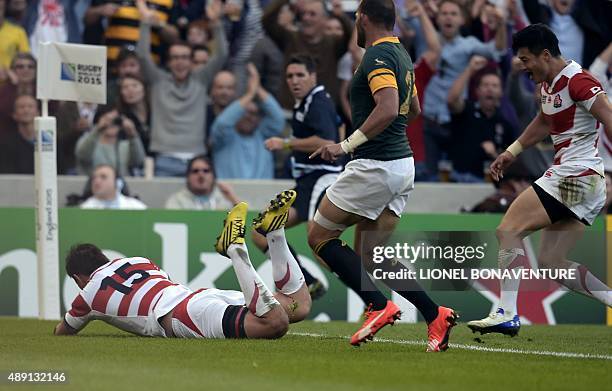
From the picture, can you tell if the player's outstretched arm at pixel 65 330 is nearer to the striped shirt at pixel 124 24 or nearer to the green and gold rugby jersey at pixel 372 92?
the green and gold rugby jersey at pixel 372 92

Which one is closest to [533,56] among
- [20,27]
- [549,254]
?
[549,254]

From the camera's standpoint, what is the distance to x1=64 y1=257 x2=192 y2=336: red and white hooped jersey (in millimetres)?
8852

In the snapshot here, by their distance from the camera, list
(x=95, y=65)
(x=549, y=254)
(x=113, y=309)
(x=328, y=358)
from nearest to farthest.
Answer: (x=328, y=358), (x=113, y=309), (x=549, y=254), (x=95, y=65)

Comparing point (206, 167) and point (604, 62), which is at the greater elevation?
point (604, 62)

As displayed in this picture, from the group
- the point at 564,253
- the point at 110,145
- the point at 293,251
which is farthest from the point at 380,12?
the point at 110,145

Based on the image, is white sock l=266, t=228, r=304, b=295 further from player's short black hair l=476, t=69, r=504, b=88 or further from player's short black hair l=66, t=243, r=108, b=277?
player's short black hair l=476, t=69, r=504, b=88

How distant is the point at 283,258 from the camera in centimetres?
870

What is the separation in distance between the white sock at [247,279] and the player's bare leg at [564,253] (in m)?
2.55

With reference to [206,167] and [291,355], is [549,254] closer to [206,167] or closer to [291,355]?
[291,355]

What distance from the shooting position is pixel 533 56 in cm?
909

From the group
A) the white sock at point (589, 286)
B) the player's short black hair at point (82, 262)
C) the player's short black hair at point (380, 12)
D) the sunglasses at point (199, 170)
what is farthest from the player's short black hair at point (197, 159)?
the player's short black hair at point (380, 12)

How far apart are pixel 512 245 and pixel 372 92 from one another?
2099mm

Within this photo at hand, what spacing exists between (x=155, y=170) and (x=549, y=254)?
726 centimetres

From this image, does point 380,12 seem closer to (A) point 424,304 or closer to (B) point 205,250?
(A) point 424,304
